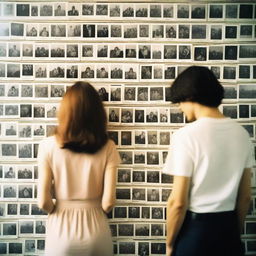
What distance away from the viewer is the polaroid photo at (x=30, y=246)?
158 cm

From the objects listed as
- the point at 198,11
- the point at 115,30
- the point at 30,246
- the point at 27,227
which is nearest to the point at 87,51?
the point at 115,30

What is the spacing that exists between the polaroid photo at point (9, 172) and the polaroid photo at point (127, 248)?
771 millimetres

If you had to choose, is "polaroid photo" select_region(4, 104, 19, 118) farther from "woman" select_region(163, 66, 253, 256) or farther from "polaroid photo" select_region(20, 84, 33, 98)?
"woman" select_region(163, 66, 253, 256)

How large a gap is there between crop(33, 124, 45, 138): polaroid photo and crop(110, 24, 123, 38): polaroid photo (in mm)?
680

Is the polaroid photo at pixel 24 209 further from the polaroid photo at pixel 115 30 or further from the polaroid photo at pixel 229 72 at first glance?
the polaroid photo at pixel 229 72

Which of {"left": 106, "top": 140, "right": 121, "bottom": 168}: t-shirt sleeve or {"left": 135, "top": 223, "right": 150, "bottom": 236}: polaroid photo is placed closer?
{"left": 106, "top": 140, "right": 121, "bottom": 168}: t-shirt sleeve

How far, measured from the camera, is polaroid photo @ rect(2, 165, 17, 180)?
5.11ft

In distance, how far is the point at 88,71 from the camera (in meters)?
1.53

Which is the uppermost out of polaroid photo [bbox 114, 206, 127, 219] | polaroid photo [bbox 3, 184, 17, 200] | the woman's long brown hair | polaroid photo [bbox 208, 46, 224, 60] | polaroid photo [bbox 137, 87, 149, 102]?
polaroid photo [bbox 208, 46, 224, 60]

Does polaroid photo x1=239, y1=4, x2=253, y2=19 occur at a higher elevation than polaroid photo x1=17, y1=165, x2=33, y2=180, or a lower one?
higher

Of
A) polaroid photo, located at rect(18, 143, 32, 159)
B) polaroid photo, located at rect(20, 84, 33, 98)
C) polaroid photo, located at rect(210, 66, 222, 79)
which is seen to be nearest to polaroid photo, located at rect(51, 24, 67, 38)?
polaroid photo, located at rect(20, 84, 33, 98)

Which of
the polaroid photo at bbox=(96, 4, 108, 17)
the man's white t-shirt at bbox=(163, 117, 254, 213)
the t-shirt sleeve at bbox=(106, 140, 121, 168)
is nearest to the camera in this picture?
the man's white t-shirt at bbox=(163, 117, 254, 213)

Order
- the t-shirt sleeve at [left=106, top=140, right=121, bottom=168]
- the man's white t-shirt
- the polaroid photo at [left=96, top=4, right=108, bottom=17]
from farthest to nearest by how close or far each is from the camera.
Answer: the polaroid photo at [left=96, top=4, right=108, bottom=17] < the t-shirt sleeve at [left=106, top=140, right=121, bottom=168] < the man's white t-shirt

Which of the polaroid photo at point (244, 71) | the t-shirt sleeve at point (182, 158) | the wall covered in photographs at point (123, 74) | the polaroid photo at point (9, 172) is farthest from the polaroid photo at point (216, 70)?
the polaroid photo at point (9, 172)
